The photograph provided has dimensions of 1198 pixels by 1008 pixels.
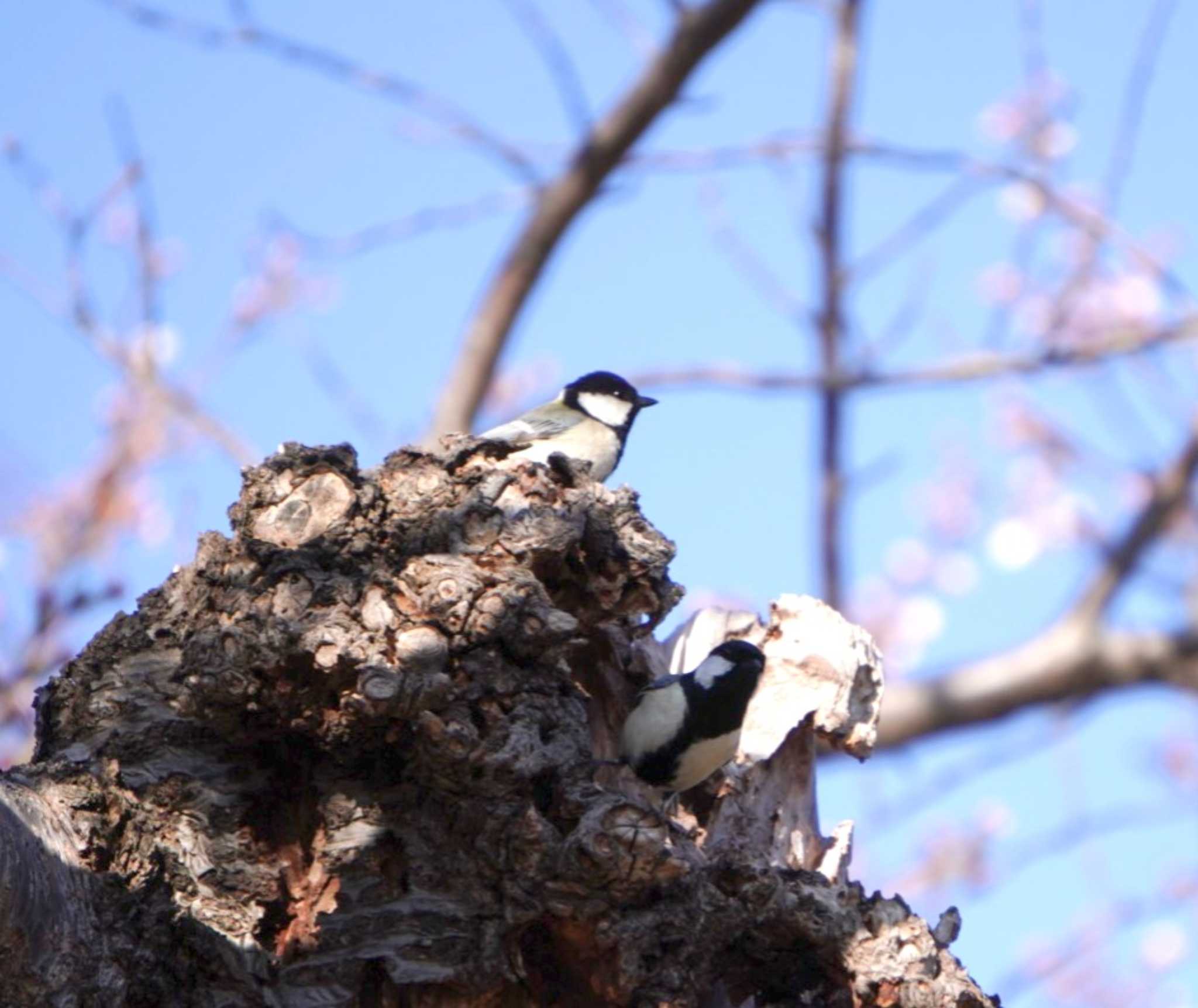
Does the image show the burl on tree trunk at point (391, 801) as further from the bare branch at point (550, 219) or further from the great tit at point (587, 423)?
the bare branch at point (550, 219)

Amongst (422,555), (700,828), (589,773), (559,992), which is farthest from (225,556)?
(700,828)

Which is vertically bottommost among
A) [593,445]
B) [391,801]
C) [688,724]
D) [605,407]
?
[391,801]

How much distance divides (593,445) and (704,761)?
177cm

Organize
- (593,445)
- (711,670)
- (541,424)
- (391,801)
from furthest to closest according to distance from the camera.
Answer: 1. (541,424)
2. (593,445)
3. (711,670)
4. (391,801)

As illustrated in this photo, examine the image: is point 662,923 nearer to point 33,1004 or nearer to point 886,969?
point 886,969

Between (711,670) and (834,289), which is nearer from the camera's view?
(711,670)

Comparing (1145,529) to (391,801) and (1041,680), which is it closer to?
(1041,680)

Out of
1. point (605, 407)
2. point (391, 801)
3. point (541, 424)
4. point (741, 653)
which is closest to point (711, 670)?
point (741, 653)

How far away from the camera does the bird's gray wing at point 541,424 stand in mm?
4879

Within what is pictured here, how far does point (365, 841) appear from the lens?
2.61 meters

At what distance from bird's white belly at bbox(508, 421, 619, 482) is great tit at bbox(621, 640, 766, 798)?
1297 millimetres

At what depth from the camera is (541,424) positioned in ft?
16.6

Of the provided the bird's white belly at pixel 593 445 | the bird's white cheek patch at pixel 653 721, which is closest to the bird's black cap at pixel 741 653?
the bird's white cheek patch at pixel 653 721

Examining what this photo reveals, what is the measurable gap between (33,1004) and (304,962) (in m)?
0.52
